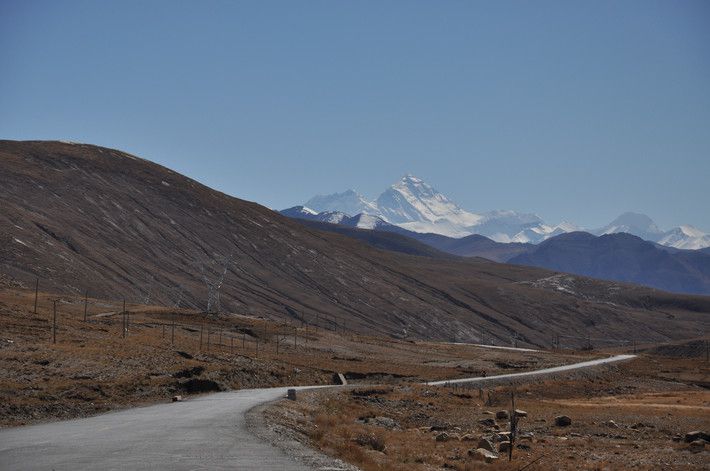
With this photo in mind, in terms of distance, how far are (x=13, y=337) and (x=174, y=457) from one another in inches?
1592

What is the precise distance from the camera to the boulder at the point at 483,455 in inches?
1206

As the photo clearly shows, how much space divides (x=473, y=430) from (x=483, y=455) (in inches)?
436

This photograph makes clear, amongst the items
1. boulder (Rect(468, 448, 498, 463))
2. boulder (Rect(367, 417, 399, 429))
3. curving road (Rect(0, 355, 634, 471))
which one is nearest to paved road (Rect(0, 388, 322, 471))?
curving road (Rect(0, 355, 634, 471))

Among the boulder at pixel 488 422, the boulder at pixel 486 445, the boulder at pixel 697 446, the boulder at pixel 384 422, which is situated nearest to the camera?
the boulder at pixel 486 445

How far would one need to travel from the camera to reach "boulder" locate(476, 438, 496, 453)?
33281 mm

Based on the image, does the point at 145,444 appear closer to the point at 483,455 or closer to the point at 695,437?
the point at 483,455

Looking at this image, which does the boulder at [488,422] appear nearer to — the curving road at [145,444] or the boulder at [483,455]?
the boulder at [483,455]

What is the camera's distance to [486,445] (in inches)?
1323

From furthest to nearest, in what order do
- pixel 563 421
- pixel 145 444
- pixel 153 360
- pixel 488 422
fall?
pixel 153 360
pixel 563 421
pixel 488 422
pixel 145 444

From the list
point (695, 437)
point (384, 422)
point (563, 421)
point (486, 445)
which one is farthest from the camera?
point (563, 421)

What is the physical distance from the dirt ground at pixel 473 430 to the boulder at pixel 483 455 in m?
0.06

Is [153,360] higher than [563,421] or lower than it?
higher

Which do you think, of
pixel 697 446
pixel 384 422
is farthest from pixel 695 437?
pixel 384 422

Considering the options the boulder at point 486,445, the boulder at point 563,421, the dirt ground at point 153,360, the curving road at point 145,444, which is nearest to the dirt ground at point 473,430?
the boulder at point 486,445
